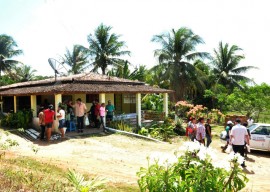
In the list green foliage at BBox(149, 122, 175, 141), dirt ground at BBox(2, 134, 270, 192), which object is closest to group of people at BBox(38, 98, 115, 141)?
dirt ground at BBox(2, 134, 270, 192)

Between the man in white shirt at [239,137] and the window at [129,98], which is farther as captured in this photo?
the window at [129,98]

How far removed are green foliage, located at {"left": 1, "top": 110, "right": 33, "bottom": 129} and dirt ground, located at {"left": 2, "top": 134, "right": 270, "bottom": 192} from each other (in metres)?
2.29

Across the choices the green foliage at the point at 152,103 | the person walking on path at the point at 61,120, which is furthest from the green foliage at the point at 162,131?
the green foliage at the point at 152,103

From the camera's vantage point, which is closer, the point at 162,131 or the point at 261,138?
the point at 261,138

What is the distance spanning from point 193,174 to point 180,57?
26887 mm

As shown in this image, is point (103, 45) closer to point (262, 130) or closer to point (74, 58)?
point (74, 58)

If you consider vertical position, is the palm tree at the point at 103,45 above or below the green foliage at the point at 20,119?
above

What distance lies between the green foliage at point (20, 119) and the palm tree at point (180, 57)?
1571cm

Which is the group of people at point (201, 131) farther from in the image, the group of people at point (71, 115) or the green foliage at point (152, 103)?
the green foliage at point (152, 103)

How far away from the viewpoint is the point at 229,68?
3228 centimetres

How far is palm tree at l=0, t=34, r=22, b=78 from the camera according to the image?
37.5 metres

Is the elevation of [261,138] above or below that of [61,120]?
below

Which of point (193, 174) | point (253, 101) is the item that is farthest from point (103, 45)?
point (193, 174)

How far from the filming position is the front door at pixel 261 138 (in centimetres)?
1222
